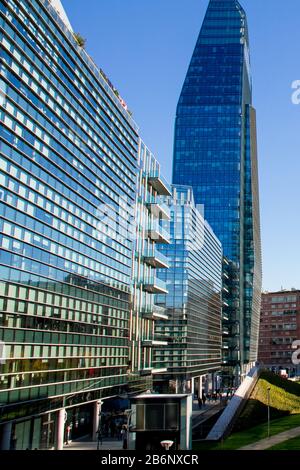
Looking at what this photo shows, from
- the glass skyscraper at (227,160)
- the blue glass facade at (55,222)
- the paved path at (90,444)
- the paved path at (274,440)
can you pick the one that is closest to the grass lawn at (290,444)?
the paved path at (274,440)

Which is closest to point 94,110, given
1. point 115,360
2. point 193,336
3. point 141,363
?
point 115,360

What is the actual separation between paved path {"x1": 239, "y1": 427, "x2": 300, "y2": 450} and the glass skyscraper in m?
127

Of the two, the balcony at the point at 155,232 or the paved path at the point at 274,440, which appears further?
the balcony at the point at 155,232

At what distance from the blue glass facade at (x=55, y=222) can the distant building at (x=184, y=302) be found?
4244 centimetres

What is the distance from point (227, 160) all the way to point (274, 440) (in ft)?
478

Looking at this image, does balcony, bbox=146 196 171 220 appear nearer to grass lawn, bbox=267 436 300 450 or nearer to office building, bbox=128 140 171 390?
office building, bbox=128 140 171 390

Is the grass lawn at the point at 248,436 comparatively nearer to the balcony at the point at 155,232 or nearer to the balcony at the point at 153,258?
the balcony at the point at 153,258

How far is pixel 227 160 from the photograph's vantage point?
17988cm

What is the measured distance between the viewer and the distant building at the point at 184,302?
101 m

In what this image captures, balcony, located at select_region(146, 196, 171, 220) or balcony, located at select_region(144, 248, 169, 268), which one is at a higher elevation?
balcony, located at select_region(146, 196, 171, 220)

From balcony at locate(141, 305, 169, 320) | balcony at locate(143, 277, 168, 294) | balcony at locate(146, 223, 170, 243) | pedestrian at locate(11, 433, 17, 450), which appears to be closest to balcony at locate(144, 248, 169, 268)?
balcony at locate(146, 223, 170, 243)

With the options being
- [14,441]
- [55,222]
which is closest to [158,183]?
[55,222]

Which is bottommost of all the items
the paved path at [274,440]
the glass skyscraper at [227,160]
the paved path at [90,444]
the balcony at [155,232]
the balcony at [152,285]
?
the paved path at [90,444]

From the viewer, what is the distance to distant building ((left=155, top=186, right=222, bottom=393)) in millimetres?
101375
